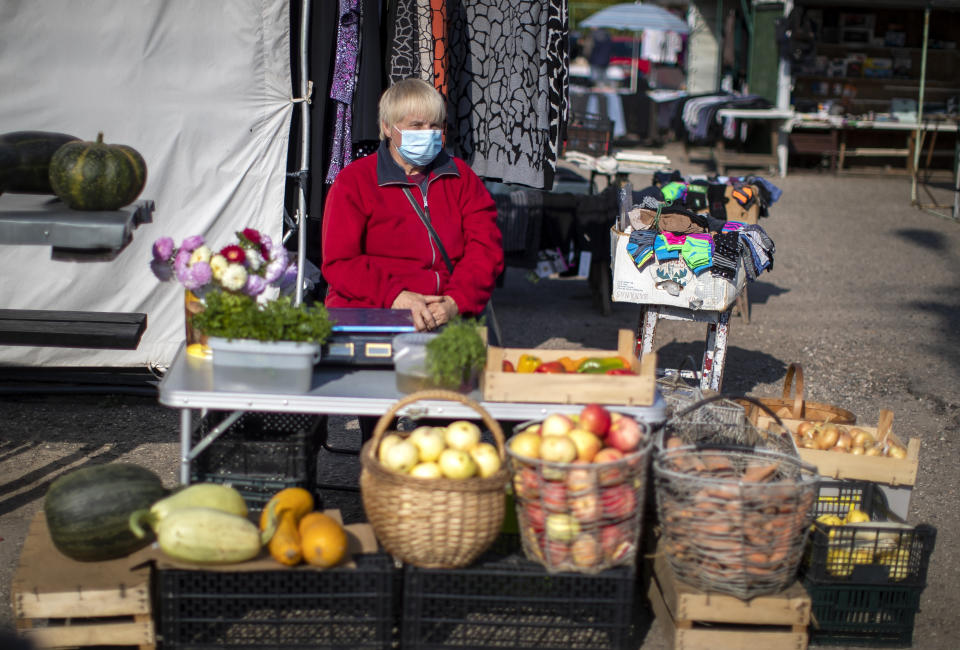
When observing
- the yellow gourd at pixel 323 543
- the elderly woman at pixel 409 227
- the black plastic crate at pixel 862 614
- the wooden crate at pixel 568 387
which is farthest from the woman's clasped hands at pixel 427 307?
the black plastic crate at pixel 862 614

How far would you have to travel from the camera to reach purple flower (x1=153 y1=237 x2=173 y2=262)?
133 inches

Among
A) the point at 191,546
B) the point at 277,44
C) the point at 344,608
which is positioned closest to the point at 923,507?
the point at 344,608

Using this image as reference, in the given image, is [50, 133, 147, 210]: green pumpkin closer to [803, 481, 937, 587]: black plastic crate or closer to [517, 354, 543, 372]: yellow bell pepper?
[517, 354, 543, 372]: yellow bell pepper

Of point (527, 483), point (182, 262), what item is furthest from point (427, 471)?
point (182, 262)

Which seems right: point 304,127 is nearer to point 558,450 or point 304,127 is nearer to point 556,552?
point 558,450

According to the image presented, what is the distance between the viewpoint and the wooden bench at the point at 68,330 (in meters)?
4.03

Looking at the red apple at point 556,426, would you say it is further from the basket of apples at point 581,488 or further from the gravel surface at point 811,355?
the gravel surface at point 811,355

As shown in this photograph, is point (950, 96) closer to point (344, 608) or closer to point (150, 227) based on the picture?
point (150, 227)

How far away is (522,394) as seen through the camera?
315 cm

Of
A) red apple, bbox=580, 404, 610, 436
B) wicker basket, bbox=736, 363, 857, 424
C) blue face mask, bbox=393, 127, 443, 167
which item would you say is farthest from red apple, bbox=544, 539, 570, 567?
blue face mask, bbox=393, 127, 443, 167

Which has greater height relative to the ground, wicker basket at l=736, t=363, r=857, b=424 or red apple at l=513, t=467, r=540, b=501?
red apple at l=513, t=467, r=540, b=501

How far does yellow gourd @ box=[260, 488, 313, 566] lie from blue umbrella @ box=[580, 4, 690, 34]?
15.8 meters

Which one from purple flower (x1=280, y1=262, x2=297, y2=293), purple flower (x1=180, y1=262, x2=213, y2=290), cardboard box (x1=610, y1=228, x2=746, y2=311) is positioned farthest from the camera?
cardboard box (x1=610, y1=228, x2=746, y2=311)

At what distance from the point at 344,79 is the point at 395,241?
144 cm
